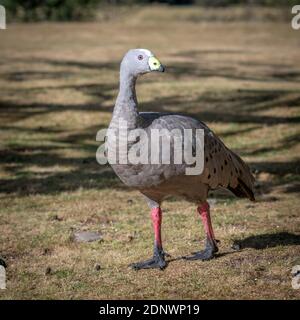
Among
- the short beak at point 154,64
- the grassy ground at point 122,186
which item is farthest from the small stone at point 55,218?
the short beak at point 154,64

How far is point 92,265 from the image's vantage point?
7.11 metres

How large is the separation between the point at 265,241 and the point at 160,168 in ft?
7.68

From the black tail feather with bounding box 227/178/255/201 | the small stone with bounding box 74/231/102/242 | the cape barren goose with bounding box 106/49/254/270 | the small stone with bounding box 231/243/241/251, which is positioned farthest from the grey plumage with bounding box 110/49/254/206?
the small stone with bounding box 74/231/102/242

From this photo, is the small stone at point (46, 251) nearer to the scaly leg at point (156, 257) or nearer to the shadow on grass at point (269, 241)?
the scaly leg at point (156, 257)

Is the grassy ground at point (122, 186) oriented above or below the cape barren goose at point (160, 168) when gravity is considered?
below

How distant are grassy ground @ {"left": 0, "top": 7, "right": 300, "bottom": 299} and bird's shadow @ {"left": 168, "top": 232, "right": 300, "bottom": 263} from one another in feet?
0.09

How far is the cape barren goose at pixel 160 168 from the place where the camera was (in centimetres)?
621

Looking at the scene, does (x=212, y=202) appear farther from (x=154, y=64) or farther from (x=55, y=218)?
(x=154, y=64)

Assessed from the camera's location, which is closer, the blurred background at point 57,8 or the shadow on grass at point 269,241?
the shadow on grass at point 269,241

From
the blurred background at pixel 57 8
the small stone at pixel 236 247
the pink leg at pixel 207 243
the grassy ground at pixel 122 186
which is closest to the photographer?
the grassy ground at pixel 122 186

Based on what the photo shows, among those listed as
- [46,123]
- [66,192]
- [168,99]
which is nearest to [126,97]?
[66,192]

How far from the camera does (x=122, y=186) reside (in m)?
10.9

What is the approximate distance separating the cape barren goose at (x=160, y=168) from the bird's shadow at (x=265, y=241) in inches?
16.8

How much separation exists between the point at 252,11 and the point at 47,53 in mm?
27658
